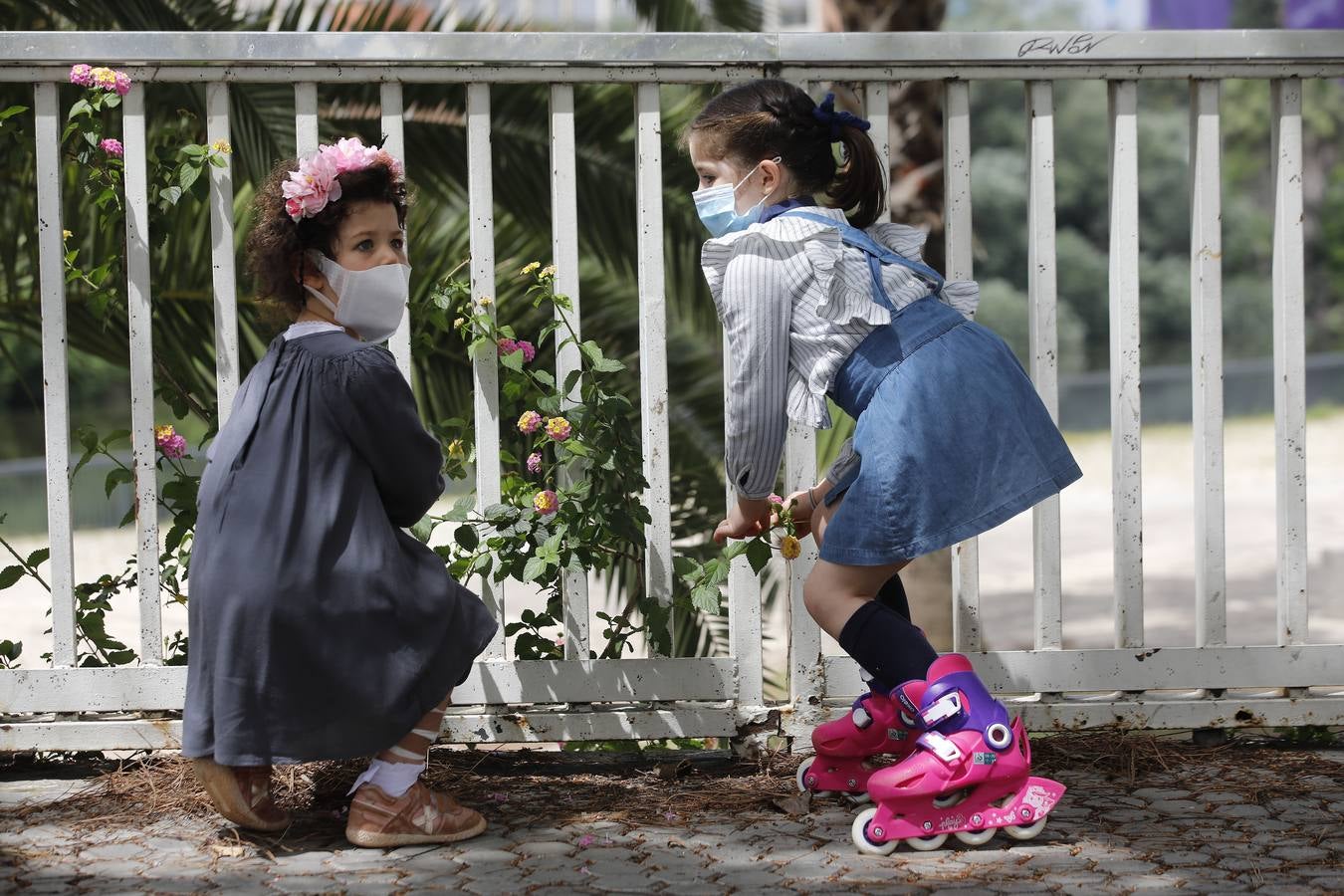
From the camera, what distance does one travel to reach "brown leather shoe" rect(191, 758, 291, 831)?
2.71 m

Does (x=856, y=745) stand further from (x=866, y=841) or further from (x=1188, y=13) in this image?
(x=1188, y=13)

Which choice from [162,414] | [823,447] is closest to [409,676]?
[823,447]

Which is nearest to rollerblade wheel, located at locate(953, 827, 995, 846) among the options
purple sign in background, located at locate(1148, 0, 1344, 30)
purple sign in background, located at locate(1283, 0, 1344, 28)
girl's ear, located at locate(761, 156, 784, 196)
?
girl's ear, located at locate(761, 156, 784, 196)

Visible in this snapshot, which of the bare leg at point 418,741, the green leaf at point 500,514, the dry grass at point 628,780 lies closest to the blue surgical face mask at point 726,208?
the green leaf at point 500,514

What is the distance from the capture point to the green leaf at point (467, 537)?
3.20m

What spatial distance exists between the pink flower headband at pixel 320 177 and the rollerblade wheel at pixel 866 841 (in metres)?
1.48

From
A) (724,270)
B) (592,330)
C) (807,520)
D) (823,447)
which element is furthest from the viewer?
(592,330)

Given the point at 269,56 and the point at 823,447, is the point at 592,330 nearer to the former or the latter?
the point at 823,447

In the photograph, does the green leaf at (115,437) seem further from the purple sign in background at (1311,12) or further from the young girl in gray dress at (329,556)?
the purple sign in background at (1311,12)

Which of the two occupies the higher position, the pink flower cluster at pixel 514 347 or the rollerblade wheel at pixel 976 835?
the pink flower cluster at pixel 514 347

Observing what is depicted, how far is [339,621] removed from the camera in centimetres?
265

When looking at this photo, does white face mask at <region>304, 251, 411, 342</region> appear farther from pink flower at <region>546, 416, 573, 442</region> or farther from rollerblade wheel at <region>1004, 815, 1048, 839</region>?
rollerblade wheel at <region>1004, 815, 1048, 839</region>

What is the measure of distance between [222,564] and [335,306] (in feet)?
1.70

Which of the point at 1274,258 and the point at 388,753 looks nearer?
the point at 388,753
